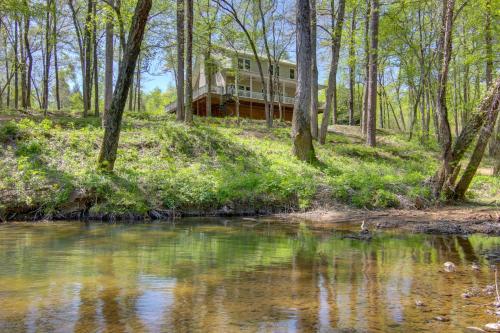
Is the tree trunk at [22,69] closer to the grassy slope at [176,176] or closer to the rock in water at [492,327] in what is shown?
the grassy slope at [176,176]

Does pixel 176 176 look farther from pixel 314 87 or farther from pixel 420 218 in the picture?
pixel 314 87

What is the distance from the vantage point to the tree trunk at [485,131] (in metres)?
9.91

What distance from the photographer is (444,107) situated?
10.7m

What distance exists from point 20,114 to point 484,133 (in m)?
19.9

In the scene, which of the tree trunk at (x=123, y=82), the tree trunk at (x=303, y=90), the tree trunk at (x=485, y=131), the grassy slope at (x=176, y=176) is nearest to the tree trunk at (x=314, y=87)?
the grassy slope at (x=176, y=176)

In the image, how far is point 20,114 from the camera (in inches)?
790

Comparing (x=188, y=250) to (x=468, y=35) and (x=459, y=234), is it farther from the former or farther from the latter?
(x=468, y=35)

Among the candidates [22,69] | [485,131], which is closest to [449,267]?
[485,131]

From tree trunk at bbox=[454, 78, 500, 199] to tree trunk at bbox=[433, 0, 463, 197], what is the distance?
0.50 metres

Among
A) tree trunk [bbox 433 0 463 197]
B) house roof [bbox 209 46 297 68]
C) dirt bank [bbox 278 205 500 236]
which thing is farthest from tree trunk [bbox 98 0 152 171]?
house roof [bbox 209 46 297 68]

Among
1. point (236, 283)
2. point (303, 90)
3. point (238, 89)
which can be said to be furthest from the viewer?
point (238, 89)

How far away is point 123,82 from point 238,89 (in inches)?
1100

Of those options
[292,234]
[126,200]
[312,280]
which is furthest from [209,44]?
[312,280]

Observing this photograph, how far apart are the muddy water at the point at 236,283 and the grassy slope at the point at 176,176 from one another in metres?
3.08
